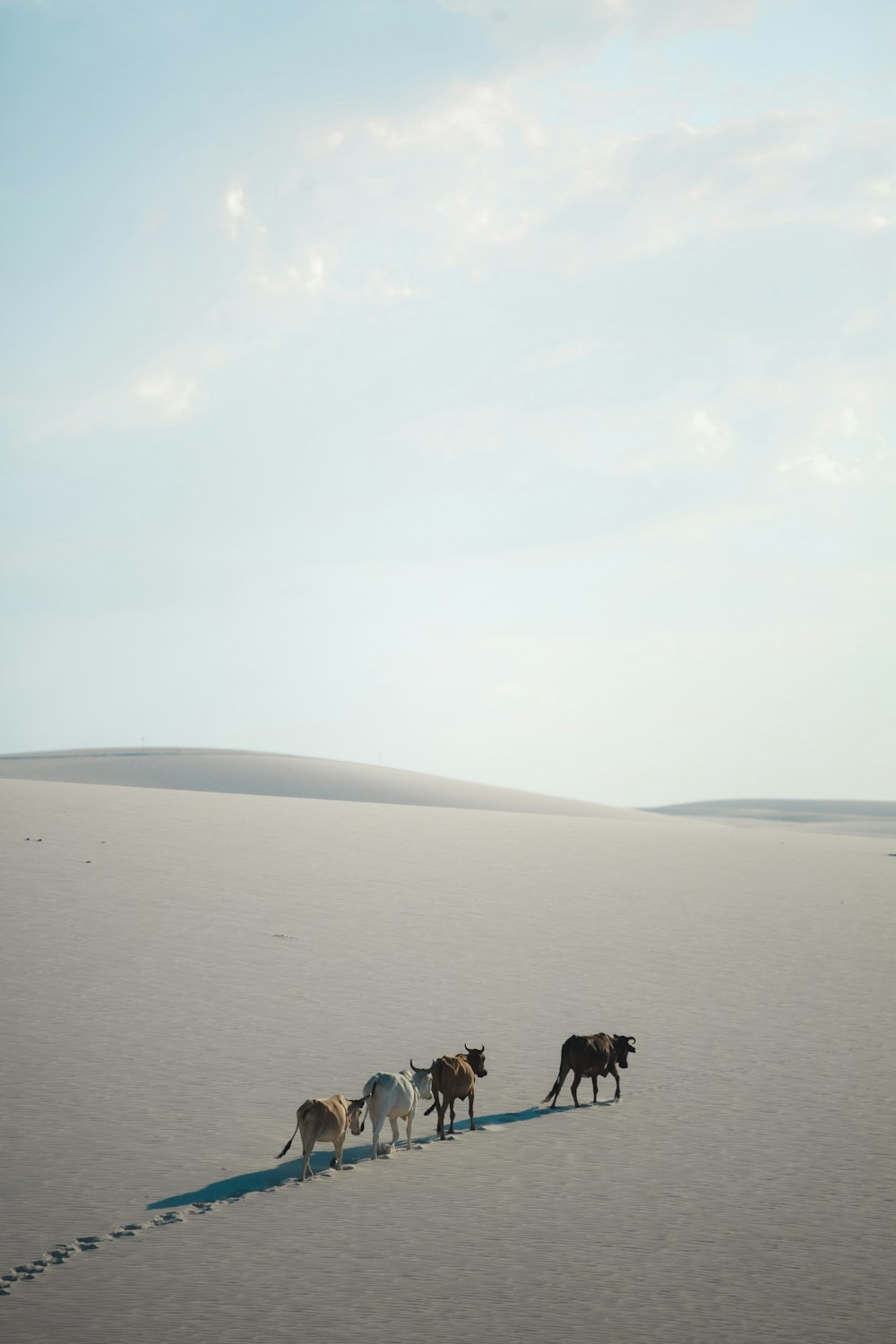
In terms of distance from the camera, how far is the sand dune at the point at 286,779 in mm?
59728

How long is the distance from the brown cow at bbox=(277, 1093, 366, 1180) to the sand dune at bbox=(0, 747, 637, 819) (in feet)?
150

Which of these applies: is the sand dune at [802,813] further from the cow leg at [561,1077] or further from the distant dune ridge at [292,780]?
the cow leg at [561,1077]

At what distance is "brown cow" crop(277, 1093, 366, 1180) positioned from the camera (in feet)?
28.0

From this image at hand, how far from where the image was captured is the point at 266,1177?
28.4 ft

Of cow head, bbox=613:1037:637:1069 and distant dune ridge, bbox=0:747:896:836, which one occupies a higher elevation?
distant dune ridge, bbox=0:747:896:836

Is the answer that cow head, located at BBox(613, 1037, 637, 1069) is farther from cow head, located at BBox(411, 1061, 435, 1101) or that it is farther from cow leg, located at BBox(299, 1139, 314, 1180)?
cow leg, located at BBox(299, 1139, 314, 1180)

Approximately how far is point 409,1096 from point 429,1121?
1.98 meters

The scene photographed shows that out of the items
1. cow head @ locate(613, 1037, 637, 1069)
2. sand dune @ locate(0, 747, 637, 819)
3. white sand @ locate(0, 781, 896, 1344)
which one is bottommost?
white sand @ locate(0, 781, 896, 1344)

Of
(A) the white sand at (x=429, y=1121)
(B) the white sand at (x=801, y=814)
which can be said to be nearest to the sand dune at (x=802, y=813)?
(B) the white sand at (x=801, y=814)

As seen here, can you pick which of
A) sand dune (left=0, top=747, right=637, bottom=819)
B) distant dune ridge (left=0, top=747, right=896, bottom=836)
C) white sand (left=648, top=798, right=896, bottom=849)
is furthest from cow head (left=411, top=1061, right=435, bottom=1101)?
white sand (left=648, top=798, right=896, bottom=849)

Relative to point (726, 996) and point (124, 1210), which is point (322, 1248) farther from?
point (726, 996)

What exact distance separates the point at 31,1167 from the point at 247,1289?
296 cm

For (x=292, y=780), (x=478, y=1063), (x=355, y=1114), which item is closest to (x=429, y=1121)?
(x=478, y=1063)

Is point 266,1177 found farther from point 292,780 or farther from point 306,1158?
point 292,780
